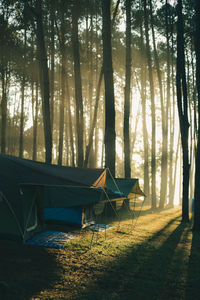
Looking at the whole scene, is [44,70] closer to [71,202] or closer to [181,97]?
[181,97]

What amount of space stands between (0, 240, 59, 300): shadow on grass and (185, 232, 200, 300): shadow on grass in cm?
207

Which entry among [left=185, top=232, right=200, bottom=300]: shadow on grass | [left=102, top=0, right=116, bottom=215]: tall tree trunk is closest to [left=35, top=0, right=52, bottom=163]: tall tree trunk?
[left=102, top=0, right=116, bottom=215]: tall tree trunk

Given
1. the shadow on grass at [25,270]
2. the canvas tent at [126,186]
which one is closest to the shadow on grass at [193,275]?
the shadow on grass at [25,270]

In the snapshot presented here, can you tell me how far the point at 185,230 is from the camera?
9.83m

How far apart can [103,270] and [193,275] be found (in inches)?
62.8

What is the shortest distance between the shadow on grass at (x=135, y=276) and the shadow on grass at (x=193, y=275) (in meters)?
0.40

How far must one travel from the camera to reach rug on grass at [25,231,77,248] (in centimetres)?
566

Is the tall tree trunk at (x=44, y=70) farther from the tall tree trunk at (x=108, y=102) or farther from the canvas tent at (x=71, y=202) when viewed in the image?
the canvas tent at (x=71, y=202)

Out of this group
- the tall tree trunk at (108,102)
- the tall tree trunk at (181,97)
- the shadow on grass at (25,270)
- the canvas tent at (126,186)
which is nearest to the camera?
the shadow on grass at (25,270)

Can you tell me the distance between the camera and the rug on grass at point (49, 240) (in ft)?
18.6

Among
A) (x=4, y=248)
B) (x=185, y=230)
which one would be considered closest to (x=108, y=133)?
(x=185, y=230)

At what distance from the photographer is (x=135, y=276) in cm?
472

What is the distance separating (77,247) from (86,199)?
201 centimetres

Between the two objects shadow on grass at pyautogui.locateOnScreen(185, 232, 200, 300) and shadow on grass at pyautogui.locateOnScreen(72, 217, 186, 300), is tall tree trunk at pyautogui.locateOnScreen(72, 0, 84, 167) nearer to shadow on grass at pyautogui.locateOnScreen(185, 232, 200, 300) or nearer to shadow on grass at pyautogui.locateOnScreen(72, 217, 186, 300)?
shadow on grass at pyautogui.locateOnScreen(72, 217, 186, 300)
